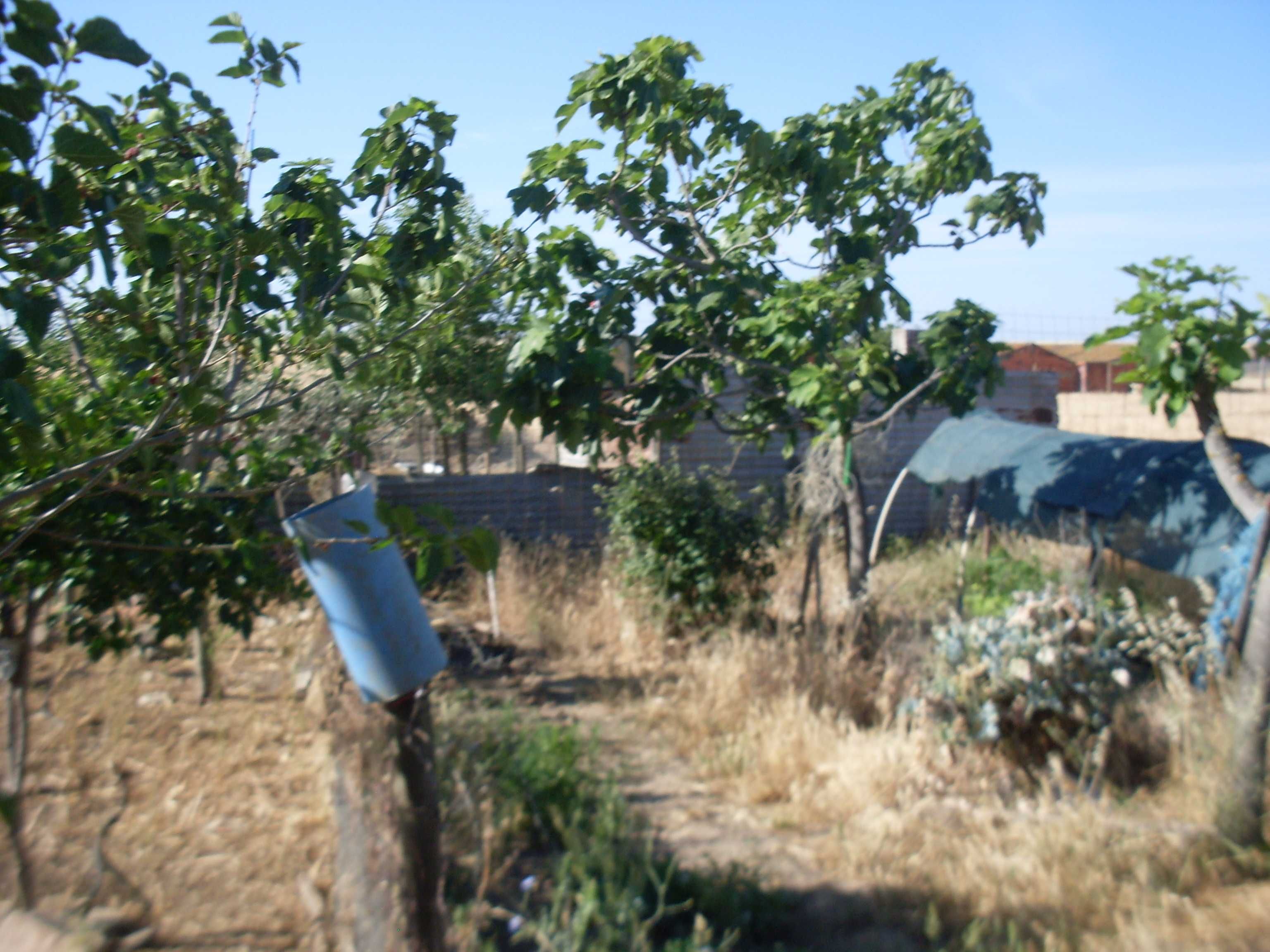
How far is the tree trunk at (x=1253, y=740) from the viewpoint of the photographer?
3.41 metres

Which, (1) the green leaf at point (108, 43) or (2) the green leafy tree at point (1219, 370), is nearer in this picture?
(1) the green leaf at point (108, 43)

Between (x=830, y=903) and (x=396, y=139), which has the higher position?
(x=396, y=139)

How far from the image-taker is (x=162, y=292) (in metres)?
2.71

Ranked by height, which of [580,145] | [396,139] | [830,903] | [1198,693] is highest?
[580,145]

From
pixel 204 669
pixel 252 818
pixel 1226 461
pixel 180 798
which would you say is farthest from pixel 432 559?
pixel 204 669

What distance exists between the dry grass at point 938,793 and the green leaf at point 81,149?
333 centimetres

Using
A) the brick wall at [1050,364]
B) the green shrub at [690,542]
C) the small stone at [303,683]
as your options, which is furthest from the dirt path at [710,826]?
the brick wall at [1050,364]

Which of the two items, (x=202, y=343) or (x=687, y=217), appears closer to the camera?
(x=202, y=343)

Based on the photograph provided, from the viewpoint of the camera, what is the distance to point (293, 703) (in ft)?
21.2

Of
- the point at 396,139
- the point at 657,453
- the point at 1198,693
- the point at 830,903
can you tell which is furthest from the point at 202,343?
the point at 657,453

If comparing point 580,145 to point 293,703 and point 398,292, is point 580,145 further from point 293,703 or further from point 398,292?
point 293,703

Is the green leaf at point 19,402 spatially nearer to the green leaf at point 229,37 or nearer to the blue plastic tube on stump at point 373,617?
the green leaf at point 229,37

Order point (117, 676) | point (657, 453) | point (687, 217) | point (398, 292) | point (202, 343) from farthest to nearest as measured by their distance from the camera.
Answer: point (657, 453), point (117, 676), point (687, 217), point (398, 292), point (202, 343)

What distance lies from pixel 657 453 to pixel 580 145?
857cm
